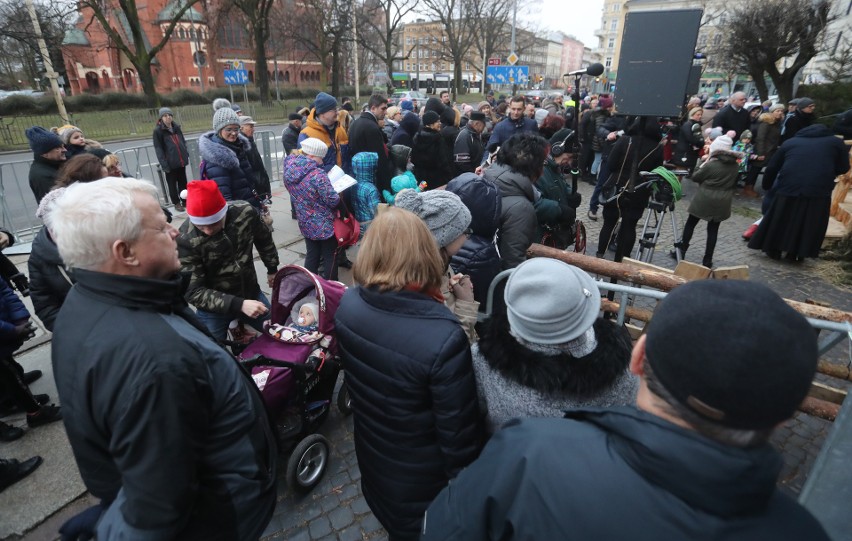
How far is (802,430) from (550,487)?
365 centimetres

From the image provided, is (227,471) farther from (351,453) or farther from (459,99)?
(459,99)

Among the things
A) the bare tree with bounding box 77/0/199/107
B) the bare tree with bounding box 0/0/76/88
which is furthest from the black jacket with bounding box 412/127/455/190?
the bare tree with bounding box 77/0/199/107

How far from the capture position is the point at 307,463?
2809 millimetres

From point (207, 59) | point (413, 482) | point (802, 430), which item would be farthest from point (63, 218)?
point (207, 59)

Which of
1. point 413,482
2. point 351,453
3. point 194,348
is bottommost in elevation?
point 351,453

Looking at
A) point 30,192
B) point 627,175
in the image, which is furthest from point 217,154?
point 30,192

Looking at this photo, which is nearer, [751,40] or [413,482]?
[413,482]

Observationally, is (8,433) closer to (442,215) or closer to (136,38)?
(442,215)

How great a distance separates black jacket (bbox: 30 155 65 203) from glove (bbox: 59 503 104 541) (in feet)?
14.4

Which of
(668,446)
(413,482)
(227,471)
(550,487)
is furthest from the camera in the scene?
(413,482)

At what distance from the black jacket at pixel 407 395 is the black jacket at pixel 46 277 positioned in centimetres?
223

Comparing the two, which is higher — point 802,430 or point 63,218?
point 63,218

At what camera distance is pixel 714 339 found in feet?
2.55

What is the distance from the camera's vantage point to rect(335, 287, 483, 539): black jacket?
156 cm
